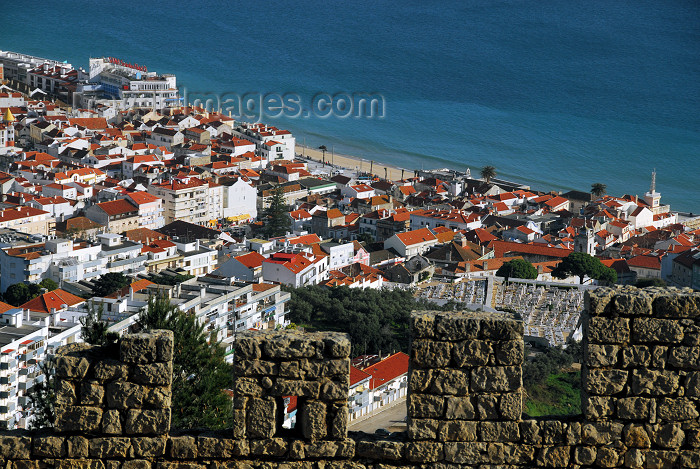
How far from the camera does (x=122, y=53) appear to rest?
100 metres

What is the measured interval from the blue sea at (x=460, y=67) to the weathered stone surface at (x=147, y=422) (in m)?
57.8

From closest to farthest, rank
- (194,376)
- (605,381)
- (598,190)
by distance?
1. (605,381)
2. (194,376)
3. (598,190)

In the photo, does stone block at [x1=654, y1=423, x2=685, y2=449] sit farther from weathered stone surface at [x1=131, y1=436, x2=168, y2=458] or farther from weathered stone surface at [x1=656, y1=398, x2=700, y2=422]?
weathered stone surface at [x1=131, y1=436, x2=168, y2=458]

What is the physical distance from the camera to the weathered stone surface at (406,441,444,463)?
462cm

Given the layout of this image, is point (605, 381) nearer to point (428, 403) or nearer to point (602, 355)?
point (602, 355)

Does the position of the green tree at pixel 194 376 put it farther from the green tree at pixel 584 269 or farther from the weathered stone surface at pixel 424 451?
the green tree at pixel 584 269

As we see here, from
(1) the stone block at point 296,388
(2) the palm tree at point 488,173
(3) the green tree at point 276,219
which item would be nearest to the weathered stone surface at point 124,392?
(1) the stone block at point 296,388

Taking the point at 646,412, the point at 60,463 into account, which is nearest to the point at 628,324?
the point at 646,412

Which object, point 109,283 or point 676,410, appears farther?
point 109,283

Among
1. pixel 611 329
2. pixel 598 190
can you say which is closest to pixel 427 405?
pixel 611 329

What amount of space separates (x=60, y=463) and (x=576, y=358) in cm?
2566

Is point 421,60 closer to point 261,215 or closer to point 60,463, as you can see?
point 261,215

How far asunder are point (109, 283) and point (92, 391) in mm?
29091

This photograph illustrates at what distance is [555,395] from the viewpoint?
25469mm
